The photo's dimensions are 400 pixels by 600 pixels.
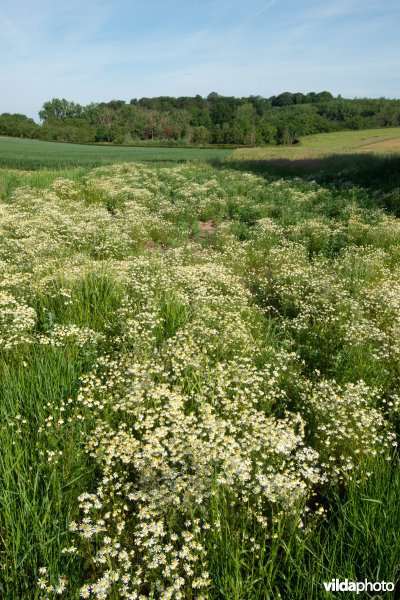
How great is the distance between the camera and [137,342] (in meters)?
4.90

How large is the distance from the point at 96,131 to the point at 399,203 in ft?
360

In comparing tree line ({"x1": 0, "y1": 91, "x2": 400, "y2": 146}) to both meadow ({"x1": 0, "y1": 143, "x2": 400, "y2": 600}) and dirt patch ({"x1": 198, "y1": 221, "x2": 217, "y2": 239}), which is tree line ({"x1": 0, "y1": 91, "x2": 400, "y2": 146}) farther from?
meadow ({"x1": 0, "y1": 143, "x2": 400, "y2": 600})

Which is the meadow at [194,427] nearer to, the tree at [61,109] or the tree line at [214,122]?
the tree line at [214,122]

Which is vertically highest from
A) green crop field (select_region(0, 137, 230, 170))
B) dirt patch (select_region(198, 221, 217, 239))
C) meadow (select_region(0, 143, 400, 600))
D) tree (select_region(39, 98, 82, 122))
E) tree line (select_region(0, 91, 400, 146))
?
tree (select_region(39, 98, 82, 122))

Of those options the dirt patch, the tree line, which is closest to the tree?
the tree line

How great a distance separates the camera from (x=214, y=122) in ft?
431

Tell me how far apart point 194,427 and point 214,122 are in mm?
143229

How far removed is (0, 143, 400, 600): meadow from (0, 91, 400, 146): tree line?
86.7 meters

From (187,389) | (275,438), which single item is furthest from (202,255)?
(275,438)

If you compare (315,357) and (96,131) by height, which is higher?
(96,131)

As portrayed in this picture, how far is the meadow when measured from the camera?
2.58m

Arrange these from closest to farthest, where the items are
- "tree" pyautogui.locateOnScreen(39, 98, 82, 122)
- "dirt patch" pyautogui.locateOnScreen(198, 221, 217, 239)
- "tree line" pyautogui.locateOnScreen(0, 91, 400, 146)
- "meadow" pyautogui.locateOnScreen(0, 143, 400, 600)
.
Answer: "meadow" pyautogui.locateOnScreen(0, 143, 400, 600)
"dirt patch" pyautogui.locateOnScreen(198, 221, 217, 239)
"tree line" pyautogui.locateOnScreen(0, 91, 400, 146)
"tree" pyautogui.locateOnScreen(39, 98, 82, 122)

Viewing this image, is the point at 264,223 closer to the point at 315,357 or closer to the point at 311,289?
the point at 311,289

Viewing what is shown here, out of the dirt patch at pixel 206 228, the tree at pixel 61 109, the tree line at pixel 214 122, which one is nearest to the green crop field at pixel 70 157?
the dirt patch at pixel 206 228
